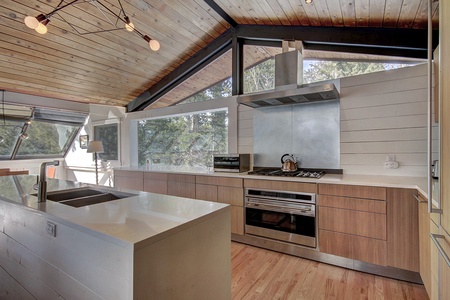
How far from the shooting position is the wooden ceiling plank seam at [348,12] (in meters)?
2.43

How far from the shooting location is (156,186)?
153 inches

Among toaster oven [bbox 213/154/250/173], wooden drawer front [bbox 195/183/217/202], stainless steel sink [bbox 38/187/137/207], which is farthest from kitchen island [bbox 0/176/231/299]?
toaster oven [bbox 213/154/250/173]

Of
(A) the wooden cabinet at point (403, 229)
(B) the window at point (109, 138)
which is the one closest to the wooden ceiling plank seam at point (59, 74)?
(B) the window at point (109, 138)

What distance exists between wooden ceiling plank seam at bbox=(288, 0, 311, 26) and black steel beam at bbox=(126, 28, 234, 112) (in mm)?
1228

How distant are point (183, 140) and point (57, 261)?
350cm

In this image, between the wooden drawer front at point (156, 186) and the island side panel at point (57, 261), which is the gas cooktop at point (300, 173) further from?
the island side panel at point (57, 261)

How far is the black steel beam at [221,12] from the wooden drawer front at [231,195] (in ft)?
8.44

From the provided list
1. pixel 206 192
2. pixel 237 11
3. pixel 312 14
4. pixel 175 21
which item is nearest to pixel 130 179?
pixel 206 192

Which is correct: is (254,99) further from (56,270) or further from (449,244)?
(56,270)

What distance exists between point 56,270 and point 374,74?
333 centimetres

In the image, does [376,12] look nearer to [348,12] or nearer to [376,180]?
[348,12]

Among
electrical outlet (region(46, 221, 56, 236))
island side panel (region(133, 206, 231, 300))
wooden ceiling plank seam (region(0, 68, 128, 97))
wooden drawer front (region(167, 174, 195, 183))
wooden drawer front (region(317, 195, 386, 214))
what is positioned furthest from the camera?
wooden ceiling plank seam (region(0, 68, 128, 97))

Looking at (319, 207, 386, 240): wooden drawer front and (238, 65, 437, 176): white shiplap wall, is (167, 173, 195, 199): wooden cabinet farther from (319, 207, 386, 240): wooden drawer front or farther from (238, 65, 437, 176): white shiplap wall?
(238, 65, 437, 176): white shiplap wall

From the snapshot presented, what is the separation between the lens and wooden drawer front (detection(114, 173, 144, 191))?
13.5 ft
